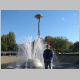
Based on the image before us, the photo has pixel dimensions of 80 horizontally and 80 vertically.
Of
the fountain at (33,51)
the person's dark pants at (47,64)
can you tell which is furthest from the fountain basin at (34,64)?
the person's dark pants at (47,64)

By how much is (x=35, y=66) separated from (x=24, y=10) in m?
1.33

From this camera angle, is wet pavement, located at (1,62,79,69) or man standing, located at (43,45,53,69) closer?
wet pavement, located at (1,62,79,69)

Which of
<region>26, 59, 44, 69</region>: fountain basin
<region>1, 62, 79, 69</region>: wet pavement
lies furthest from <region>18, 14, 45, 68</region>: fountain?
<region>1, 62, 79, 69</region>: wet pavement

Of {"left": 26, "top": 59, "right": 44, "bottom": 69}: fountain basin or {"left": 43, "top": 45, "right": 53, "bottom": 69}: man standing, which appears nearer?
{"left": 26, "top": 59, "right": 44, "bottom": 69}: fountain basin

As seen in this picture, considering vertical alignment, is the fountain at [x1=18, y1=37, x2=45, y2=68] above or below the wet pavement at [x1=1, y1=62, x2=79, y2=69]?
above

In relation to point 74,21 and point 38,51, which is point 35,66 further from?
point 74,21

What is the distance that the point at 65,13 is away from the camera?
17.4 feet

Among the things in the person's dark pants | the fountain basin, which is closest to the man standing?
the person's dark pants

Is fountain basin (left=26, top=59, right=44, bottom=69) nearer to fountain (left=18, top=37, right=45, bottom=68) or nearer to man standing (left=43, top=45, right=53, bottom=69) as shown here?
fountain (left=18, top=37, right=45, bottom=68)

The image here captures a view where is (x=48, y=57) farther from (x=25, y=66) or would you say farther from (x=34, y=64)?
(x=25, y=66)

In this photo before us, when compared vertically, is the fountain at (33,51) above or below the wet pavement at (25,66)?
above

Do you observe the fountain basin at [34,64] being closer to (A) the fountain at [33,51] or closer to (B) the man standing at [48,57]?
(A) the fountain at [33,51]

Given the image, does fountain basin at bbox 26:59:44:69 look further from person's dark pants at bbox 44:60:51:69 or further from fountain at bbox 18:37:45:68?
person's dark pants at bbox 44:60:51:69

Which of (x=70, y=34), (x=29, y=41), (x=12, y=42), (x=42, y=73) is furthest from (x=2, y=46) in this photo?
Result: (x=70, y=34)
